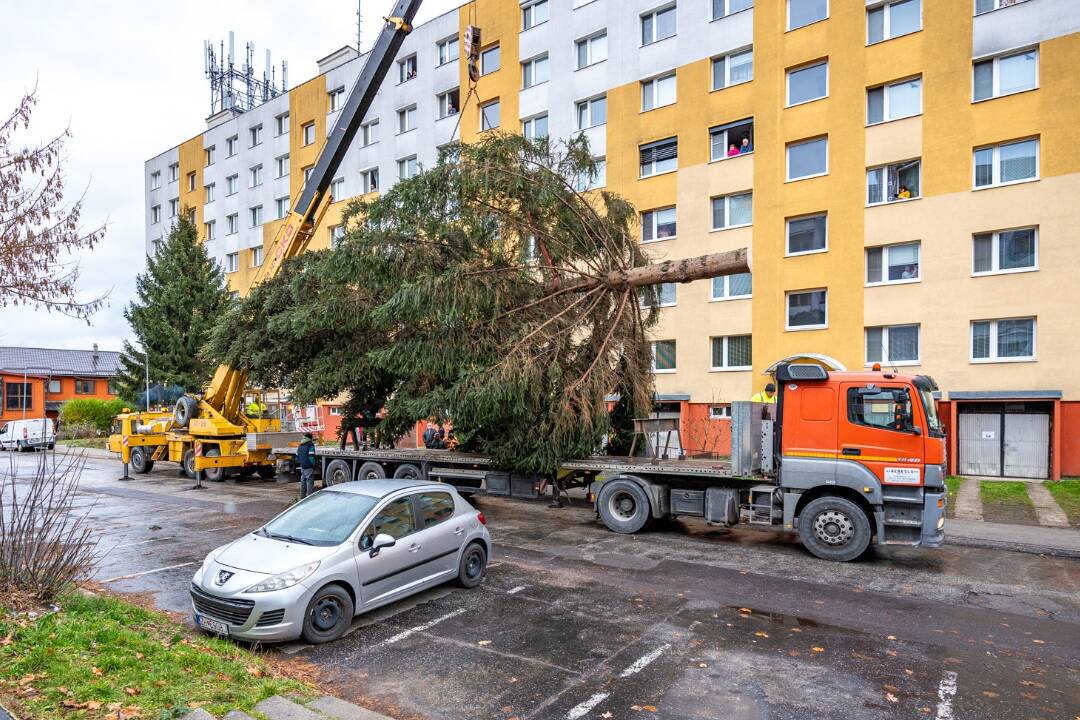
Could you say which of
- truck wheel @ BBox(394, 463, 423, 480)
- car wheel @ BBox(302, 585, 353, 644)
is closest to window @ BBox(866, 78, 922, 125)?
truck wheel @ BBox(394, 463, 423, 480)

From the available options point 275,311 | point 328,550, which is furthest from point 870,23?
point 328,550

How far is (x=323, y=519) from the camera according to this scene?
7.32m

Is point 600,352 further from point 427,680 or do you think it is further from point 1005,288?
point 1005,288

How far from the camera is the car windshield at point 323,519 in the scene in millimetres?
6953

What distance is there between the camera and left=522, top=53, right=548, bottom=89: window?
28502 millimetres

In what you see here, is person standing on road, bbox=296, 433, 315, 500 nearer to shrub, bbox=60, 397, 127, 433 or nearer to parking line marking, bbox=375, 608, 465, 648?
parking line marking, bbox=375, 608, 465, 648

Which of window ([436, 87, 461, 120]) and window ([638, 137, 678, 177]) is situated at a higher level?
window ([436, 87, 461, 120])

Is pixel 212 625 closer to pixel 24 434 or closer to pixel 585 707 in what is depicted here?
pixel 585 707

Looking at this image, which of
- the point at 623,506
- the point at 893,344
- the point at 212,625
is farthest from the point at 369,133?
the point at 212,625

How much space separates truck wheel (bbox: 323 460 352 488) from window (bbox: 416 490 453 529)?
29.4ft

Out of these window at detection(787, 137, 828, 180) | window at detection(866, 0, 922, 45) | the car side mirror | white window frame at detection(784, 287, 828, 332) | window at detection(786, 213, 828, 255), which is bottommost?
the car side mirror

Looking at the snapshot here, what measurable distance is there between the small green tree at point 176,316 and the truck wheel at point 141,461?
10.2m

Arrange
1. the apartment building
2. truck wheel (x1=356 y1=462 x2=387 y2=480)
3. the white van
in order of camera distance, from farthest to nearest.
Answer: the white van, the apartment building, truck wheel (x1=356 y1=462 x2=387 y2=480)

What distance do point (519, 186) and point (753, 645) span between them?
961cm
